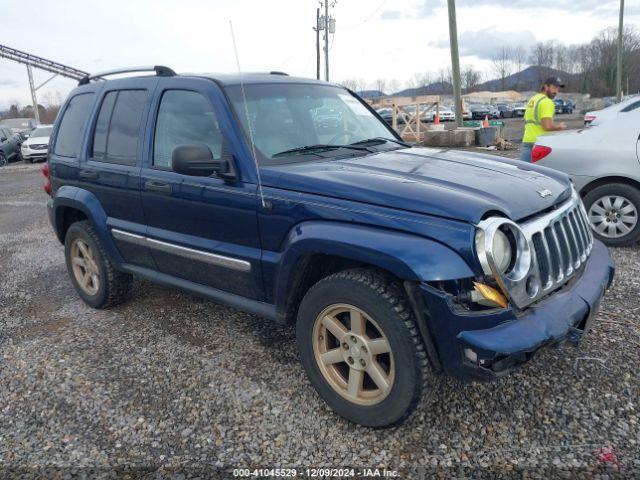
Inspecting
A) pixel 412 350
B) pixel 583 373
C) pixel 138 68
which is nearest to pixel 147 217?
pixel 138 68

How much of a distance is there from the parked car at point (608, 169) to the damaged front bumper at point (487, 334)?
369 cm

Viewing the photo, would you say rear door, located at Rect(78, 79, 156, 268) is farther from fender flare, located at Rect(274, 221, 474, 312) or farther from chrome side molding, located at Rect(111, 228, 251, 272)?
fender flare, located at Rect(274, 221, 474, 312)

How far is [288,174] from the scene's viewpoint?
2.96 m

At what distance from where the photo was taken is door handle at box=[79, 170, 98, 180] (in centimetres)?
416

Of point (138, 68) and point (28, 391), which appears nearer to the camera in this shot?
point (28, 391)

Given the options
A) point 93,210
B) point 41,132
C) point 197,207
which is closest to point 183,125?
point 197,207

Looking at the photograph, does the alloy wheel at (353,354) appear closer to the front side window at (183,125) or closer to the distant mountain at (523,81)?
the front side window at (183,125)

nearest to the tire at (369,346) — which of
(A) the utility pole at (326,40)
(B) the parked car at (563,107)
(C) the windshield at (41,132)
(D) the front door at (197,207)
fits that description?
(D) the front door at (197,207)

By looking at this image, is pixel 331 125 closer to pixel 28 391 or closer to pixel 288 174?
pixel 288 174

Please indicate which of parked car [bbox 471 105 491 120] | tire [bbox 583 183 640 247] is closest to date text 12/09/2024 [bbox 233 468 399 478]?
tire [bbox 583 183 640 247]

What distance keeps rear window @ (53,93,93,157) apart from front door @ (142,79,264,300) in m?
1.11

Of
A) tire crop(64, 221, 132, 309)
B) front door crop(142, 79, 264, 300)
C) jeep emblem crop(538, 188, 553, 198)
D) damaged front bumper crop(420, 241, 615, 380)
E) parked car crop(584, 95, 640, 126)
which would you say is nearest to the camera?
damaged front bumper crop(420, 241, 615, 380)

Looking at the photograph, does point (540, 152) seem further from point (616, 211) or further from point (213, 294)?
point (213, 294)

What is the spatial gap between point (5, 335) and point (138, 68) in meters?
2.39
